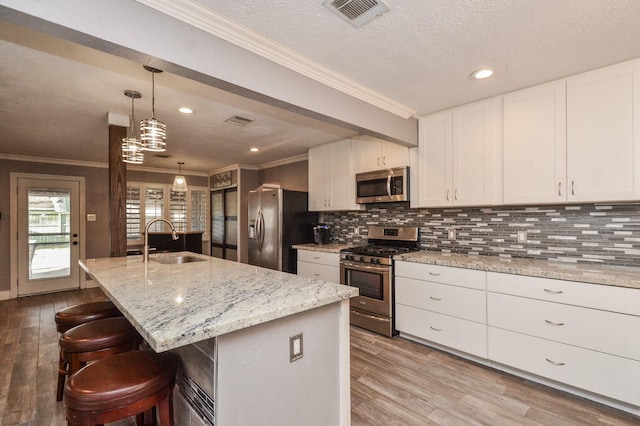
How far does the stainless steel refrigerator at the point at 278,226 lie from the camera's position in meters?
4.35

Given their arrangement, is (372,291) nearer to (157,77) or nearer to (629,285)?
(629,285)

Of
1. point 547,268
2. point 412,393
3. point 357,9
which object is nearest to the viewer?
point 357,9

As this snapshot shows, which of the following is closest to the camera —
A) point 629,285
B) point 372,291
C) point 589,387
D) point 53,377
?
point 629,285

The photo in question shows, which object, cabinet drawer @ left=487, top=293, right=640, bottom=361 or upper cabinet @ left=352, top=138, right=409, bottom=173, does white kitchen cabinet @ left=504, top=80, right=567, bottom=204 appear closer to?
cabinet drawer @ left=487, top=293, right=640, bottom=361

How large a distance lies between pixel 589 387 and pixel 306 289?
2.10 m

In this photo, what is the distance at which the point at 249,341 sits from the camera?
122 cm

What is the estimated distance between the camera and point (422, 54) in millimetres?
2029

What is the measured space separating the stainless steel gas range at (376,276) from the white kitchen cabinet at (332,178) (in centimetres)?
65

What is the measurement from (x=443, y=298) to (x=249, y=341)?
212 cm

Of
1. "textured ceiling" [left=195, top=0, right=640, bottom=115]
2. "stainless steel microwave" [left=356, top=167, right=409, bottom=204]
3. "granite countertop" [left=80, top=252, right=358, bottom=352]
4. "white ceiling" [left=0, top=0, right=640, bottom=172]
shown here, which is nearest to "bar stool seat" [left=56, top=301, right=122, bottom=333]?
"granite countertop" [left=80, top=252, right=358, bottom=352]

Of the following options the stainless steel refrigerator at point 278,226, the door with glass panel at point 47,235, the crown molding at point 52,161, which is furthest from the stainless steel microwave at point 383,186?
the door with glass panel at point 47,235

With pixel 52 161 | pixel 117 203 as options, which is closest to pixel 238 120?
pixel 117 203

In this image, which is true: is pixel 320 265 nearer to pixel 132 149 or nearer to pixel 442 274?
pixel 442 274

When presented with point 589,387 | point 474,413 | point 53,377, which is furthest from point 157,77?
point 589,387
